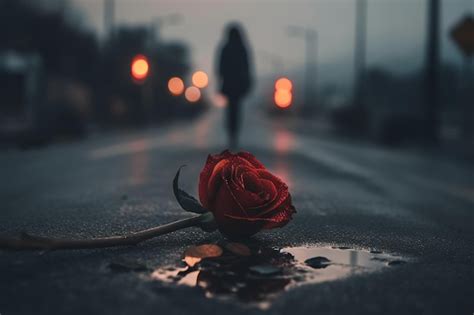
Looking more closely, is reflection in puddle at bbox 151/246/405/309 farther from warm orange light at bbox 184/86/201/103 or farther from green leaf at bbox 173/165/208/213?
warm orange light at bbox 184/86/201/103

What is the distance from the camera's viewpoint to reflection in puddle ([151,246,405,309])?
6.55 feet

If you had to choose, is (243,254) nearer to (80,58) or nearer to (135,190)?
(135,190)

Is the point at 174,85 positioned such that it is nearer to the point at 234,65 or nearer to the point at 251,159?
the point at 234,65

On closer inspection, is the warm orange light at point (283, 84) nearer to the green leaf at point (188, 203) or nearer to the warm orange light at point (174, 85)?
the warm orange light at point (174, 85)

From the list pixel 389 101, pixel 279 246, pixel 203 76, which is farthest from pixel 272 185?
pixel 389 101

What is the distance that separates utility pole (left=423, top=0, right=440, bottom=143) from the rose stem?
20.0 m

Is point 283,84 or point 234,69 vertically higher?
point 234,69

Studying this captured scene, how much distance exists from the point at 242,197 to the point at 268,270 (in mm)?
495

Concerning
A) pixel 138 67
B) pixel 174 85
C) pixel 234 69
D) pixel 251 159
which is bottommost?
pixel 251 159

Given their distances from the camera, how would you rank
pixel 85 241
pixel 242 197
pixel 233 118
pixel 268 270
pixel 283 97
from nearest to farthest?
1. pixel 268 270
2. pixel 85 241
3. pixel 242 197
4. pixel 233 118
5. pixel 283 97

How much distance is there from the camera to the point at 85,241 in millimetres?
2510

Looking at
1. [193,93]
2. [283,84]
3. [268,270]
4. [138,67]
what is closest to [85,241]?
[268,270]

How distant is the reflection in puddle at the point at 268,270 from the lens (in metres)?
2.00

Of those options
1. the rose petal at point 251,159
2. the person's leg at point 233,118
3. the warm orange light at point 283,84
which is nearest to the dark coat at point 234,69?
the person's leg at point 233,118
